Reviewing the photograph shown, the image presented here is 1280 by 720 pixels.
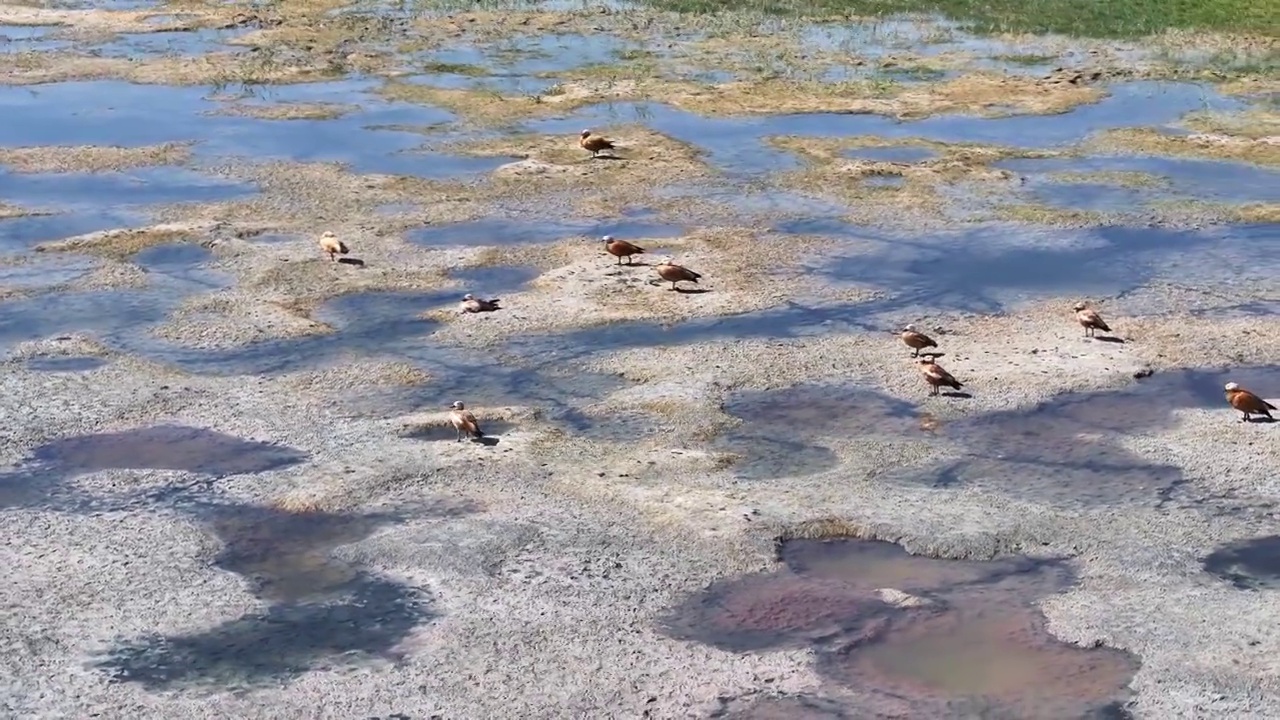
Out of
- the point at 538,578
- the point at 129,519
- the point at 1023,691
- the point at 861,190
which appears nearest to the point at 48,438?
the point at 129,519

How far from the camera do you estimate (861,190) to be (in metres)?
21.4

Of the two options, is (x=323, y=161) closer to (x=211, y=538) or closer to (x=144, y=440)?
(x=144, y=440)

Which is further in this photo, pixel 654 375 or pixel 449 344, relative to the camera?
pixel 449 344

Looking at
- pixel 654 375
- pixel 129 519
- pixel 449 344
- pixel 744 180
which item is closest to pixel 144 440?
pixel 129 519

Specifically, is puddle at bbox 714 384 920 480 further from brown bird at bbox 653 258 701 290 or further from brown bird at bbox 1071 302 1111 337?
brown bird at bbox 653 258 701 290

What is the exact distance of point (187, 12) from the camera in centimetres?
3706

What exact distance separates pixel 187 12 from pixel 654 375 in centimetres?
2616

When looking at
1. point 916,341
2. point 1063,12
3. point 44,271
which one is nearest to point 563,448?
point 916,341

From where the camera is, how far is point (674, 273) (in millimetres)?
17094

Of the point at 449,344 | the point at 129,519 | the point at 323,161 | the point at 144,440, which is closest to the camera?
the point at 129,519

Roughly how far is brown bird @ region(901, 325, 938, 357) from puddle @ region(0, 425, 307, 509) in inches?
227

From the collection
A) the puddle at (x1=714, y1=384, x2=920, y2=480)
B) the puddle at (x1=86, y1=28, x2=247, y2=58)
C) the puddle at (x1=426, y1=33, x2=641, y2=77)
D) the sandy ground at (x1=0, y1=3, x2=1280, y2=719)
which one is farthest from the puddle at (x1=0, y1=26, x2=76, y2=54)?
the puddle at (x1=714, y1=384, x2=920, y2=480)

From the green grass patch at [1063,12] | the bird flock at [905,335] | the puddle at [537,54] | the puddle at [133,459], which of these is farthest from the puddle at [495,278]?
the green grass patch at [1063,12]

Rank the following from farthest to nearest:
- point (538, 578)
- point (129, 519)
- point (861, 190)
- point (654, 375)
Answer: point (861, 190) < point (654, 375) < point (129, 519) < point (538, 578)
